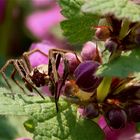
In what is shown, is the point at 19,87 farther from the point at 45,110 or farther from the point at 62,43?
the point at 62,43

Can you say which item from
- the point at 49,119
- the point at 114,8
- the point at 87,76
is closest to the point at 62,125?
the point at 49,119

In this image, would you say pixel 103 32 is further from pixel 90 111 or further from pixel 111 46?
pixel 90 111

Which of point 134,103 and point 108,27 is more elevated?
point 108,27

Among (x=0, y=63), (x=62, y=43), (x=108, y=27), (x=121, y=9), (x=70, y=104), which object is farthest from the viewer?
(x=62, y=43)

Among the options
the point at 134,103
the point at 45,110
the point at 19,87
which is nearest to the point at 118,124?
the point at 134,103

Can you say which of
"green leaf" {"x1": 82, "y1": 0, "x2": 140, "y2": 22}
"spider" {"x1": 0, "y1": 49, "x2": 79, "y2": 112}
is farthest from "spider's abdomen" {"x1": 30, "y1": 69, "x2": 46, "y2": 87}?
"green leaf" {"x1": 82, "y1": 0, "x2": 140, "y2": 22}

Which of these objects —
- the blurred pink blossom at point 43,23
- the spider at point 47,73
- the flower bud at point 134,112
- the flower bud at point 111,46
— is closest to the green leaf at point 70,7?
the spider at point 47,73

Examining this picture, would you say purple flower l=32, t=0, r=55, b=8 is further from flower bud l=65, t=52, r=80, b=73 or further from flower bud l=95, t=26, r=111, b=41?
flower bud l=95, t=26, r=111, b=41
